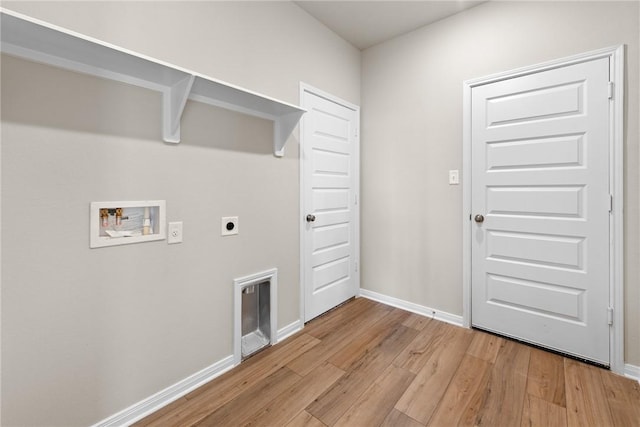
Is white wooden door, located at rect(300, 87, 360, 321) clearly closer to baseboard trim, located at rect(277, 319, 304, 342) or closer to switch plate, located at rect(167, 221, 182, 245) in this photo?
baseboard trim, located at rect(277, 319, 304, 342)

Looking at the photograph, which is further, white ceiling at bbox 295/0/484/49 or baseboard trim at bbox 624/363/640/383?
white ceiling at bbox 295/0/484/49

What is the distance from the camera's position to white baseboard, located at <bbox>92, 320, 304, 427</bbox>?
1.41 m

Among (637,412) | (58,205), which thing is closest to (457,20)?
(637,412)

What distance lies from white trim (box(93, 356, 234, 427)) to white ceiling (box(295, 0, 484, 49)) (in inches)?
111

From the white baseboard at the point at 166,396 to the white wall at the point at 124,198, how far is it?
40 mm

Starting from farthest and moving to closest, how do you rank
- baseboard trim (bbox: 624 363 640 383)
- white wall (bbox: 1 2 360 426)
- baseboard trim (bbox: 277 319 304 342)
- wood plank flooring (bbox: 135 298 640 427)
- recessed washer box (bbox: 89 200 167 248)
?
baseboard trim (bbox: 277 319 304 342)
baseboard trim (bbox: 624 363 640 383)
wood plank flooring (bbox: 135 298 640 427)
recessed washer box (bbox: 89 200 167 248)
white wall (bbox: 1 2 360 426)

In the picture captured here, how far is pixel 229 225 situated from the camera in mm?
1868

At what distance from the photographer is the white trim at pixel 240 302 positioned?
6.24 feet

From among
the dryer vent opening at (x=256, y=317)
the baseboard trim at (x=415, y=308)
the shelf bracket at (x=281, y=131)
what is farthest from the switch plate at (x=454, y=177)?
the dryer vent opening at (x=256, y=317)

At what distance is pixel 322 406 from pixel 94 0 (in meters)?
2.34

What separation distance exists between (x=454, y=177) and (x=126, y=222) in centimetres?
245

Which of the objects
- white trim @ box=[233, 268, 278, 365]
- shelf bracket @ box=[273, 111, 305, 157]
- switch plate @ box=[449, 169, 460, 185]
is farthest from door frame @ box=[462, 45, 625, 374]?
white trim @ box=[233, 268, 278, 365]

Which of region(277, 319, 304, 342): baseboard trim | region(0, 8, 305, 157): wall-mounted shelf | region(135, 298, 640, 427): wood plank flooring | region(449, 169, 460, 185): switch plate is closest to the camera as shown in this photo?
region(0, 8, 305, 157): wall-mounted shelf

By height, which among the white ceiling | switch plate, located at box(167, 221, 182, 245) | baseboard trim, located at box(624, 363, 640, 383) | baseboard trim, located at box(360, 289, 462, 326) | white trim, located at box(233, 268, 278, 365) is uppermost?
the white ceiling
